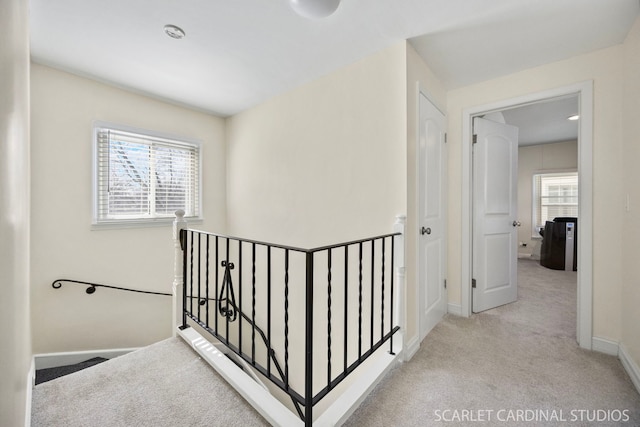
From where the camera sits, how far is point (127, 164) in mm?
2814

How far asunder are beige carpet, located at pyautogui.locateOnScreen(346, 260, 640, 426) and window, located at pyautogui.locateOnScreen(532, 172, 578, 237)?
3816 mm

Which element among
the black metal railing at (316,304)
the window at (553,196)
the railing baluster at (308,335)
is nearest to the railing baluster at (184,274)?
the black metal railing at (316,304)

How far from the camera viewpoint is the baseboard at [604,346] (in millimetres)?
1826

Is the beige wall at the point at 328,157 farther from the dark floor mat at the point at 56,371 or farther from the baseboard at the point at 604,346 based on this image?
the dark floor mat at the point at 56,371

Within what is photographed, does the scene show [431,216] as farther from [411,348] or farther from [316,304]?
[316,304]

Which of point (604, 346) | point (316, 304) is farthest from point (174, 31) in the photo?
point (604, 346)

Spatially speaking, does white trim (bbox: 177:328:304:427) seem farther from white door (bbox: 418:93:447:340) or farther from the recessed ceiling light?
the recessed ceiling light

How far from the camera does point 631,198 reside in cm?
167

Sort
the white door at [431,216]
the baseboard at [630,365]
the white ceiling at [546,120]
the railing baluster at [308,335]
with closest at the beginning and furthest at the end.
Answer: the railing baluster at [308,335], the baseboard at [630,365], the white door at [431,216], the white ceiling at [546,120]

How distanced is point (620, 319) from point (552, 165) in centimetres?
443

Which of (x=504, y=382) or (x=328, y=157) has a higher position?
(x=328, y=157)

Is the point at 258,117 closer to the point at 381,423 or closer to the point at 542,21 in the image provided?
the point at 542,21

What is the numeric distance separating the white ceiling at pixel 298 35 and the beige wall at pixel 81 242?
0.28 m

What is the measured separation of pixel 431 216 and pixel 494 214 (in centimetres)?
96
